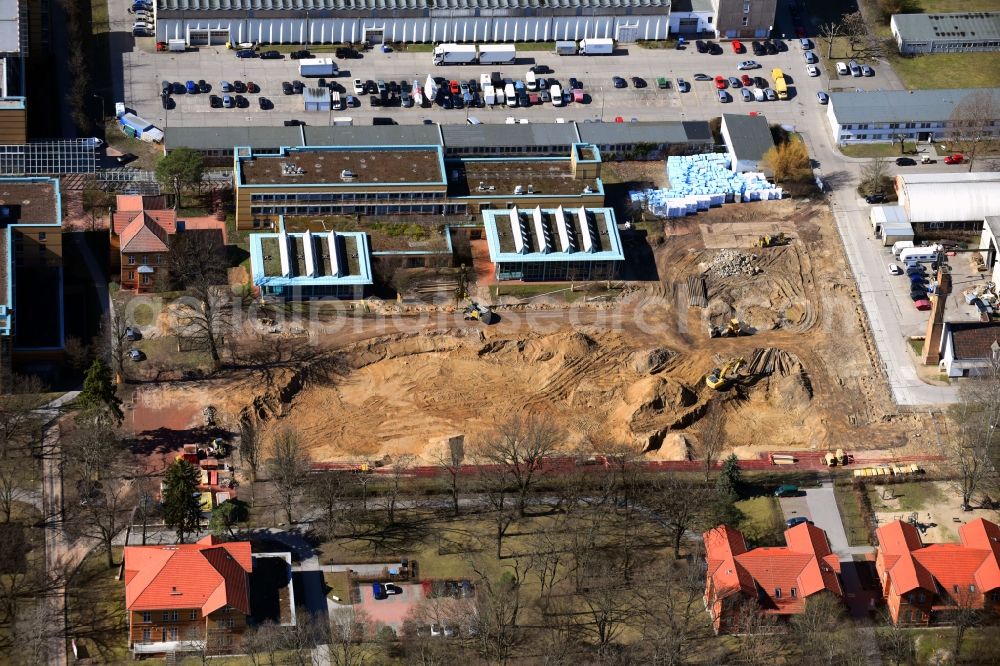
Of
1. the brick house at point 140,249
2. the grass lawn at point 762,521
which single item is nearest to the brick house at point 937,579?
the grass lawn at point 762,521

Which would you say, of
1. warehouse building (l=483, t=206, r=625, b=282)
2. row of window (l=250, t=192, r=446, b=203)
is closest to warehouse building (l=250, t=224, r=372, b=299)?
row of window (l=250, t=192, r=446, b=203)

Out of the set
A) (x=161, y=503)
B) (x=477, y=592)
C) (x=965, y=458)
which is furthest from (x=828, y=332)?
(x=161, y=503)

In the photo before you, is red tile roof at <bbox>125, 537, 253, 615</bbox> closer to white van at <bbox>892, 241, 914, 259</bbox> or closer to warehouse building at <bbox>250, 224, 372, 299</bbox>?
Result: warehouse building at <bbox>250, 224, 372, 299</bbox>

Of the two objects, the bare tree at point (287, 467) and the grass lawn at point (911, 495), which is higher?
the bare tree at point (287, 467)

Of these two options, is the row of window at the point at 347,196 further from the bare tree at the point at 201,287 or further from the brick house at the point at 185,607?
the brick house at the point at 185,607

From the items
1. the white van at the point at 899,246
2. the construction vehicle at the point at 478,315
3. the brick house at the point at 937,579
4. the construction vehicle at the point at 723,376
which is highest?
the white van at the point at 899,246

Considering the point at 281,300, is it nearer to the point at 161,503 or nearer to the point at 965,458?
the point at 161,503

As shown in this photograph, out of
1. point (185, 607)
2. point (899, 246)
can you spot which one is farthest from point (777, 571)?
point (899, 246)
